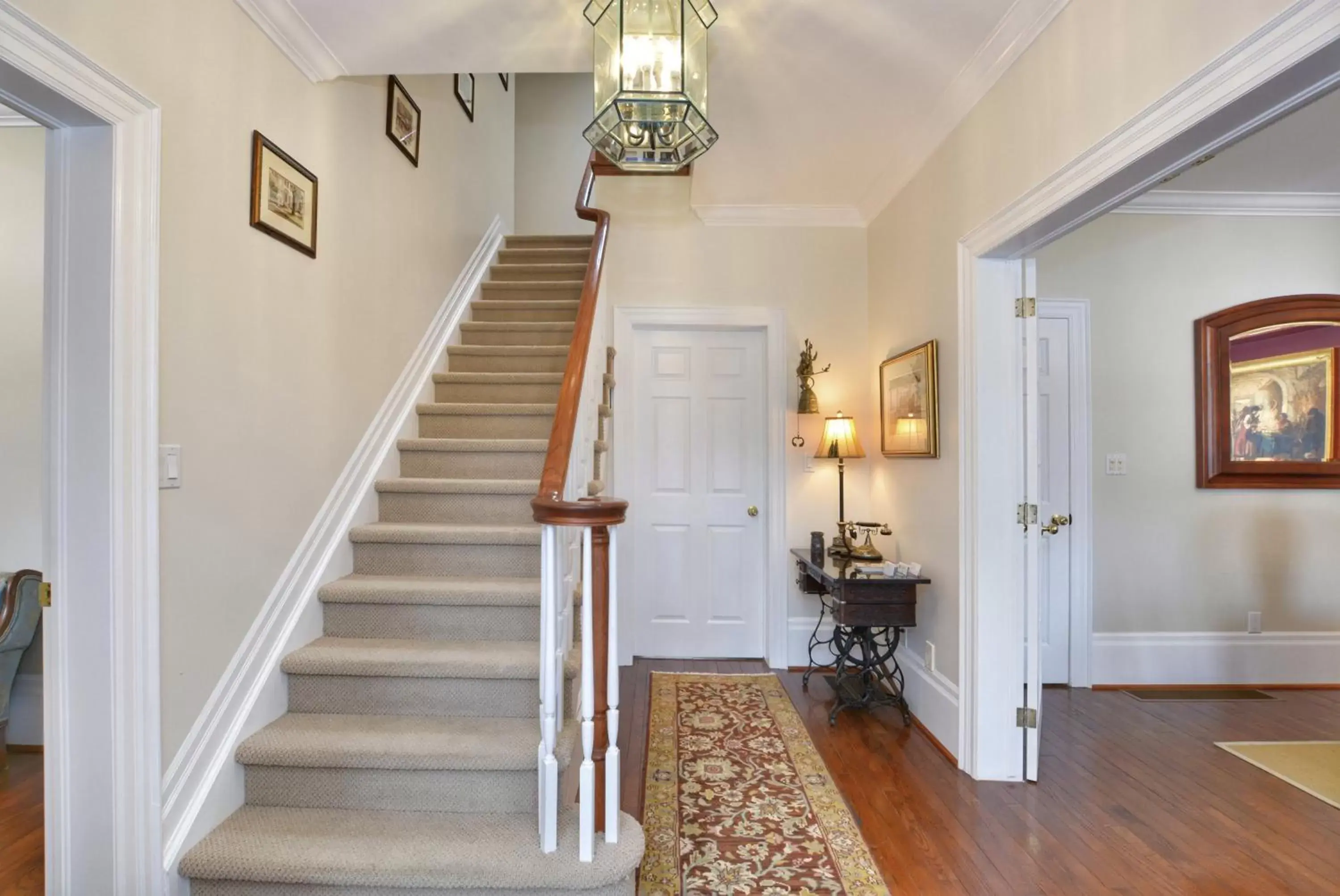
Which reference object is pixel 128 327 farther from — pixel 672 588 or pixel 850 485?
pixel 850 485

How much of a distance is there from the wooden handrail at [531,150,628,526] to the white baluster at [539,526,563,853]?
0.24 feet

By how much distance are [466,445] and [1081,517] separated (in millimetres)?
3213

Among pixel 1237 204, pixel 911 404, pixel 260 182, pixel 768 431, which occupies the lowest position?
pixel 768 431

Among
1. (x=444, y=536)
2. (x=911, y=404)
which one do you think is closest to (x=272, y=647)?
(x=444, y=536)

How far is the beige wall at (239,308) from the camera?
5.14ft

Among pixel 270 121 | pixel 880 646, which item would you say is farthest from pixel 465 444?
pixel 880 646

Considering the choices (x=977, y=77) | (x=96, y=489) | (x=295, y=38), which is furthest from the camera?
(x=977, y=77)

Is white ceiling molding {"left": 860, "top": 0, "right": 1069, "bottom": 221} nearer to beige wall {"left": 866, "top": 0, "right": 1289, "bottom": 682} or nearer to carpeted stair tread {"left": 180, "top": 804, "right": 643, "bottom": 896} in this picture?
beige wall {"left": 866, "top": 0, "right": 1289, "bottom": 682}

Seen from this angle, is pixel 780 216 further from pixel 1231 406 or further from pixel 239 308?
pixel 239 308

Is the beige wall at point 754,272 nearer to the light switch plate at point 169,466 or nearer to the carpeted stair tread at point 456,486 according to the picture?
the carpeted stair tread at point 456,486

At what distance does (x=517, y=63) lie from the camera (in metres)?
2.27

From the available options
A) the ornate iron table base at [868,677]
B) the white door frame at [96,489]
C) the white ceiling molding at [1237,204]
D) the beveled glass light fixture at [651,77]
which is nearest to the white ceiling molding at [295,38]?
the white door frame at [96,489]

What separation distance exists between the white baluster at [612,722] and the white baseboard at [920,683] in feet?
5.33

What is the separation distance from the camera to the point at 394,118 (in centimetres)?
282
